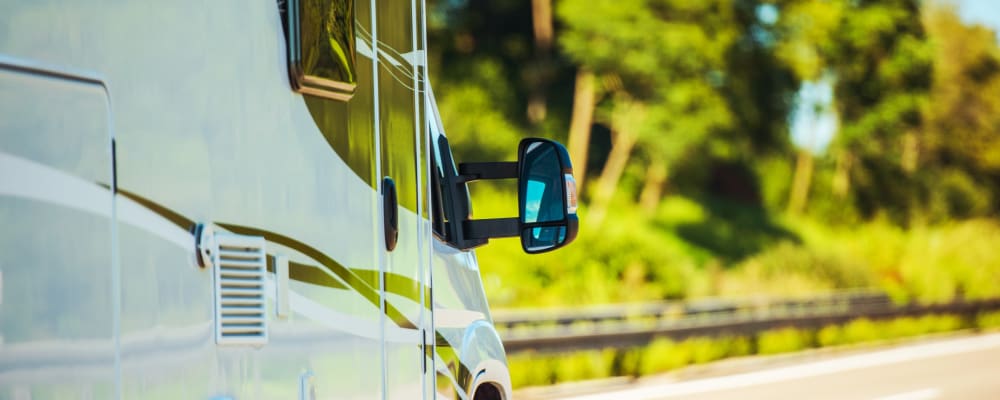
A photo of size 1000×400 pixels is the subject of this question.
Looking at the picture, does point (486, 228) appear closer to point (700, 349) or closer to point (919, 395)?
point (919, 395)

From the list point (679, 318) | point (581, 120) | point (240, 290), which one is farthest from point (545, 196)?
point (581, 120)

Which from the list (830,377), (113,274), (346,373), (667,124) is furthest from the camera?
(667,124)

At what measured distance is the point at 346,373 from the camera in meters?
3.64

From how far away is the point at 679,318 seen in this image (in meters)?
Result: 20.1

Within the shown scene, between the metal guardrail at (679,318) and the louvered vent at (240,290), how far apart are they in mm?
9939

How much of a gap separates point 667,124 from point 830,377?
16328mm

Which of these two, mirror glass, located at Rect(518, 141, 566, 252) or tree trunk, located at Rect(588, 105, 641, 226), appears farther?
tree trunk, located at Rect(588, 105, 641, 226)

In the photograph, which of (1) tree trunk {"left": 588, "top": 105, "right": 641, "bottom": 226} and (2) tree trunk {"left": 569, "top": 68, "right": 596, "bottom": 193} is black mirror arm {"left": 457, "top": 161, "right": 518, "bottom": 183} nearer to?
(1) tree trunk {"left": 588, "top": 105, "right": 641, "bottom": 226}

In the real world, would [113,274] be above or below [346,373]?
above

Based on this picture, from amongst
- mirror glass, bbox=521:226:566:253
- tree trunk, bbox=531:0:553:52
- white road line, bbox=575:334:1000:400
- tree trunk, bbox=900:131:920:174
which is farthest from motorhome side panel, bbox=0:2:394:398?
tree trunk, bbox=900:131:920:174

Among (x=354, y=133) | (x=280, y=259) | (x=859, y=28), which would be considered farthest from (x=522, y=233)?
(x=859, y=28)

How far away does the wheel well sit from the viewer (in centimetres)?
502

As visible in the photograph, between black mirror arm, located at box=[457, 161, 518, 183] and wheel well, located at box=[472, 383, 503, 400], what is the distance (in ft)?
2.58

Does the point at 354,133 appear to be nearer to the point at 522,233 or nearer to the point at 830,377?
the point at 522,233
